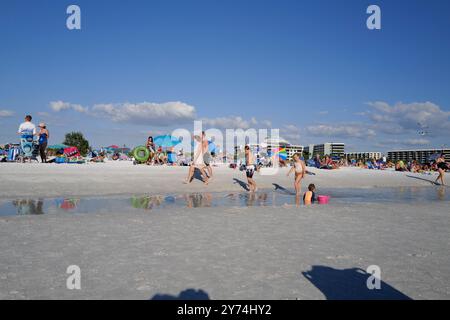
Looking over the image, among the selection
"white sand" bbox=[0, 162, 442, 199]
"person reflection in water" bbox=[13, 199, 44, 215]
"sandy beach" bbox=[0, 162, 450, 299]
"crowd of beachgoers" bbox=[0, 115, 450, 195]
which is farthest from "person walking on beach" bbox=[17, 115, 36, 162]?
"sandy beach" bbox=[0, 162, 450, 299]

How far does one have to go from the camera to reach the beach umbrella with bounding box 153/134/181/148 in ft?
92.9

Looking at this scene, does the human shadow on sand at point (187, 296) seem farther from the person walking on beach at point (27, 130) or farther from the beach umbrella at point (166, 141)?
the beach umbrella at point (166, 141)

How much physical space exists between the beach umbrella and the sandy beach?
69.7 feet

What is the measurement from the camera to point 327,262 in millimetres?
3689

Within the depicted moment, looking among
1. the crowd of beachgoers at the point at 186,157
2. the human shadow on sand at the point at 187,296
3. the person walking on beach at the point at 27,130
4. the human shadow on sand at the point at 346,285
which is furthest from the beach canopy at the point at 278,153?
the human shadow on sand at the point at 187,296

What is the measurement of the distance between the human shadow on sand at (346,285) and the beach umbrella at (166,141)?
25699mm

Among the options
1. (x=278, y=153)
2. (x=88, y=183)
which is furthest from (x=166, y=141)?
(x=88, y=183)

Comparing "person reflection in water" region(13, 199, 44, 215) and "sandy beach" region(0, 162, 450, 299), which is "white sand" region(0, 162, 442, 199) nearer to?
"person reflection in water" region(13, 199, 44, 215)

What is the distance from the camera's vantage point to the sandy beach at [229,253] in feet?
9.49

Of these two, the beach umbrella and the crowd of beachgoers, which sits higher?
the beach umbrella

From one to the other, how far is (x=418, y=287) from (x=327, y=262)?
95cm

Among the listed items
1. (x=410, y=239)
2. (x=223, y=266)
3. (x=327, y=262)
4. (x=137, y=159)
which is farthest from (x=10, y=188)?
(x=137, y=159)

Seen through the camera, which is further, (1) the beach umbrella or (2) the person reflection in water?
(1) the beach umbrella
